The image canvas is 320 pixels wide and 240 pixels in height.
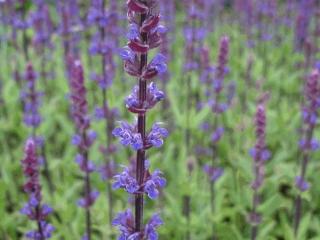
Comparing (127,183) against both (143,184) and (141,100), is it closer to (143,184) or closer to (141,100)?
(143,184)

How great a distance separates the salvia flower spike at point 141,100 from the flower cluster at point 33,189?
3.54ft

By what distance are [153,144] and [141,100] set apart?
27 centimetres

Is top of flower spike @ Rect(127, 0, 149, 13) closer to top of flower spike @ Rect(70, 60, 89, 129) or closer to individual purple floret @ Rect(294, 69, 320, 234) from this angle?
top of flower spike @ Rect(70, 60, 89, 129)

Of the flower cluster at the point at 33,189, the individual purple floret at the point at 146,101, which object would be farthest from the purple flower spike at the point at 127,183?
the flower cluster at the point at 33,189

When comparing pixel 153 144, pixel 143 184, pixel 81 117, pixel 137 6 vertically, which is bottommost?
pixel 81 117

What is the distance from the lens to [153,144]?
3031mm

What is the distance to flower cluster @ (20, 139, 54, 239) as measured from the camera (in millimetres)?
4074

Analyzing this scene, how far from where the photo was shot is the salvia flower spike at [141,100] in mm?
2785

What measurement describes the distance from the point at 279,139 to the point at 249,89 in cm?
163

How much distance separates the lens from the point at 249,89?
9117 mm

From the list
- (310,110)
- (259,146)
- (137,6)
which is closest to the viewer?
(137,6)

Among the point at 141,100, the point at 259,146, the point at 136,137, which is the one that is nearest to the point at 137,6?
the point at 141,100

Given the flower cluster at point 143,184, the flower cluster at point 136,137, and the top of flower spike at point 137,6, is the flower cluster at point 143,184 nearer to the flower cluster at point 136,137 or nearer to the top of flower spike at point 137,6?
the flower cluster at point 136,137

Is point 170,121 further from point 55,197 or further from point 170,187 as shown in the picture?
point 55,197
